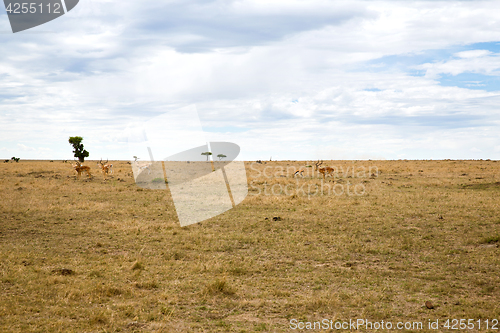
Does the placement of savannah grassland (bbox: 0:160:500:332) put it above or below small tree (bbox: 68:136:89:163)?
below

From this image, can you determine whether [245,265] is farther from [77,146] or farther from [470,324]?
[77,146]

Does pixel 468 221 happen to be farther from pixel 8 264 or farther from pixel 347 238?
pixel 8 264

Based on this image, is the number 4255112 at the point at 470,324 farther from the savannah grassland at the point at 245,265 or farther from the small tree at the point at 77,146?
the small tree at the point at 77,146

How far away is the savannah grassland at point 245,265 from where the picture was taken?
7699 mm

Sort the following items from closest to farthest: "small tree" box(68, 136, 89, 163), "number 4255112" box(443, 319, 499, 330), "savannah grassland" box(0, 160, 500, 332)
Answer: "number 4255112" box(443, 319, 499, 330) → "savannah grassland" box(0, 160, 500, 332) → "small tree" box(68, 136, 89, 163)

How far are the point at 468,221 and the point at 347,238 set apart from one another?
237 inches

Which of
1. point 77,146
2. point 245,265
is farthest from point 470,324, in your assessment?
point 77,146

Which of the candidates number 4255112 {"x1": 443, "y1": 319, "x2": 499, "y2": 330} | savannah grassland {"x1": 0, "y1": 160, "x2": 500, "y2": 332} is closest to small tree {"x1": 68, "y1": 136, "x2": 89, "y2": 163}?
savannah grassland {"x1": 0, "y1": 160, "x2": 500, "y2": 332}

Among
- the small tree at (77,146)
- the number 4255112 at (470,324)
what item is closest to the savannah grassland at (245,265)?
the number 4255112 at (470,324)

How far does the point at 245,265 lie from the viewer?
35.6 ft

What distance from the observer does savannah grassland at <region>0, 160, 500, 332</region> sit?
25.3 feet

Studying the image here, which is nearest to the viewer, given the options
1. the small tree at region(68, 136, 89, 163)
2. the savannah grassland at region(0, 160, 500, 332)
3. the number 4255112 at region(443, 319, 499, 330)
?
the number 4255112 at region(443, 319, 499, 330)

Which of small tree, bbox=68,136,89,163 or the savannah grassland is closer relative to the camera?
the savannah grassland

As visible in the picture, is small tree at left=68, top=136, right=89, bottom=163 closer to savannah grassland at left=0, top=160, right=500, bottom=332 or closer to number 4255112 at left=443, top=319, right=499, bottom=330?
savannah grassland at left=0, top=160, right=500, bottom=332
